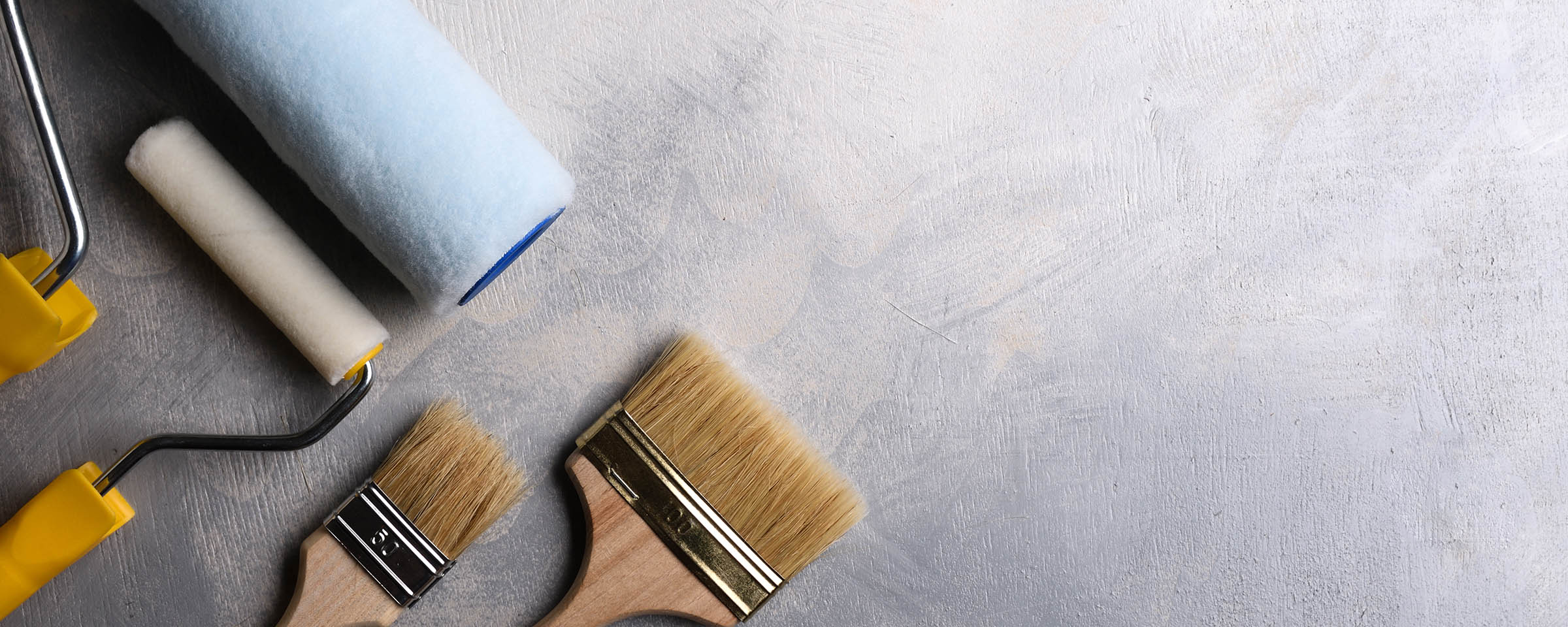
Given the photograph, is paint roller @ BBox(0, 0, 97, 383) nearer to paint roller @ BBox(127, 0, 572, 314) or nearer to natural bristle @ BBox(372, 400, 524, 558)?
paint roller @ BBox(127, 0, 572, 314)

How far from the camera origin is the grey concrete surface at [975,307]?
27.0 inches

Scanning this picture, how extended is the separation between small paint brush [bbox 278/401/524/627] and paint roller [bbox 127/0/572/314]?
0.49ft

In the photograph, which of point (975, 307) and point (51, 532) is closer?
point (51, 532)

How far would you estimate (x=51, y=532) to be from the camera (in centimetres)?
62

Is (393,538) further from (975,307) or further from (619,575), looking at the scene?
(975,307)

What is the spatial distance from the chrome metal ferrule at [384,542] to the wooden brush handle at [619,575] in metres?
0.10

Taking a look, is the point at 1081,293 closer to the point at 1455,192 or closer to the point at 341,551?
the point at 1455,192

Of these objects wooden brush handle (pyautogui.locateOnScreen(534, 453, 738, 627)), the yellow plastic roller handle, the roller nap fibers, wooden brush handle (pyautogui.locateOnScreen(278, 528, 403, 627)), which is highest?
the roller nap fibers

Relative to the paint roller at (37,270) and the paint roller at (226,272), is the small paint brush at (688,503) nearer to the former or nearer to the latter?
the paint roller at (226,272)

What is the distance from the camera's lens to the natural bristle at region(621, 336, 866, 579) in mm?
677

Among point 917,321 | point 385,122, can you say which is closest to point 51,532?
point 385,122

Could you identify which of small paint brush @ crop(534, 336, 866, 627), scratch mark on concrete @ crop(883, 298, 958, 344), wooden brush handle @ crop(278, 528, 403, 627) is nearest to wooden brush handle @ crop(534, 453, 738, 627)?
small paint brush @ crop(534, 336, 866, 627)

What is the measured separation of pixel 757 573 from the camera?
2.25ft

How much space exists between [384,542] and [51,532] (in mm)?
212
